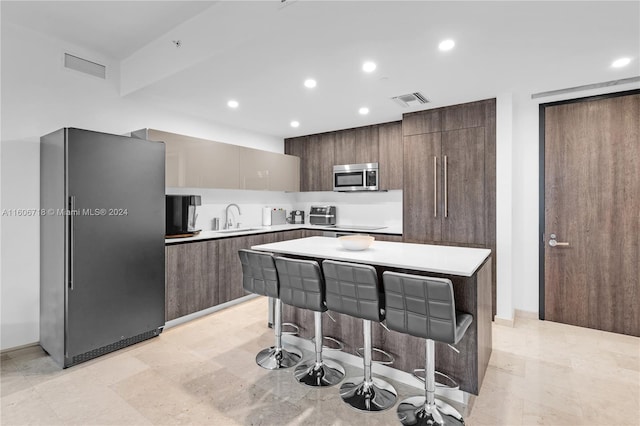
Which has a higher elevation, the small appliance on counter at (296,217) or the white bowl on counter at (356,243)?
the small appliance on counter at (296,217)

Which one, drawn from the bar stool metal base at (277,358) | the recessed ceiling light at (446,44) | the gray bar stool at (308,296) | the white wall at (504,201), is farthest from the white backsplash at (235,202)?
the white wall at (504,201)

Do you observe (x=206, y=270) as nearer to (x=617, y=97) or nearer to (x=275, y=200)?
(x=275, y=200)

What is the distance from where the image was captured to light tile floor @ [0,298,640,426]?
199 centimetres

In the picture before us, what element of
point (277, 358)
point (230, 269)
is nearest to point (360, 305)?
point (277, 358)

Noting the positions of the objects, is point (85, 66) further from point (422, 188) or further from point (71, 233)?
point (422, 188)

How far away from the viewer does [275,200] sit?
222 inches

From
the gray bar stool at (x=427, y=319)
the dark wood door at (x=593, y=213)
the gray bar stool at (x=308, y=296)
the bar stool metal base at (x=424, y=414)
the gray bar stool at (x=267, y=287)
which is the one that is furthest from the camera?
the dark wood door at (x=593, y=213)

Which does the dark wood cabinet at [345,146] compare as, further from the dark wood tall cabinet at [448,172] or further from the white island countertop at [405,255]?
the white island countertop at [405,255]

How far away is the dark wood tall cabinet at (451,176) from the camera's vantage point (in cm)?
355

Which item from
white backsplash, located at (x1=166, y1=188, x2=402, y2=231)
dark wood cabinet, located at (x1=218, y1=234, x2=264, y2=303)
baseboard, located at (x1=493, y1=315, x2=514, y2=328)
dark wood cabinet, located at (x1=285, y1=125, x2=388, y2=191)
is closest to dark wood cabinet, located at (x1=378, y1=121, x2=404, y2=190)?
dark wood cabinet, located at (x1=285, y1=125, x2=388, y2=191)

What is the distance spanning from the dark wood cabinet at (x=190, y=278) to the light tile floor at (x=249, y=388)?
441 mm

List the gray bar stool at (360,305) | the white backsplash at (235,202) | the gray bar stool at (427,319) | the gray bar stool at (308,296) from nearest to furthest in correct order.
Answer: the gray bar stool at (427,319), the gray bar stool at (360,305), the gray bar stool at (308,296), the white backsplash at (235,202)

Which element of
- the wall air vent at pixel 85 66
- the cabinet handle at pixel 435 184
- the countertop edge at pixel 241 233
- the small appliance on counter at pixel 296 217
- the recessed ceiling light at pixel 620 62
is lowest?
the countertop edge at pixel 241 233

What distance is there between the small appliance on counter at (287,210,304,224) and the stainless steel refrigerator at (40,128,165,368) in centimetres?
291
